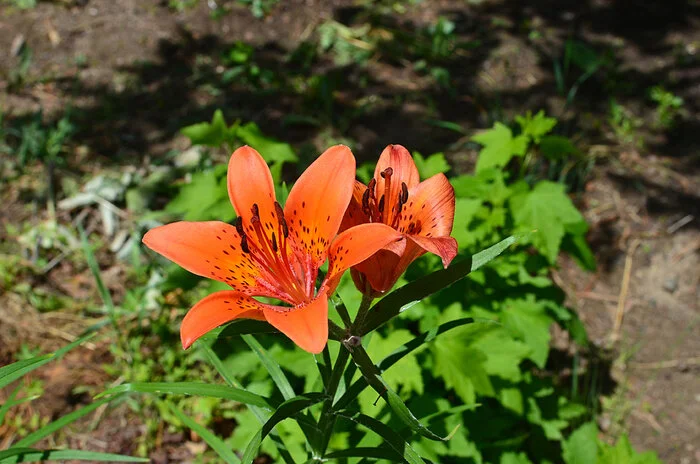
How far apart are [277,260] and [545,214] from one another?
1223 mm

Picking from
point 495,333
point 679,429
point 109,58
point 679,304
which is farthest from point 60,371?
point 679,304

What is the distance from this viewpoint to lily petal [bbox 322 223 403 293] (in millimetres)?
993

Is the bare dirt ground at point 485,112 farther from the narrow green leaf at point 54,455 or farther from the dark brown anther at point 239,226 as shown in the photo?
the dark brown anther at point 239,226

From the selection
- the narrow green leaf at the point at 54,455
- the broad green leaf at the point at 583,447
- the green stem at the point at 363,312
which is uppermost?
the green stem at the point at 363,312

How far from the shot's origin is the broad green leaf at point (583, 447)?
2131mm

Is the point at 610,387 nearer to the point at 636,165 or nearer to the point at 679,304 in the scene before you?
the point at 679,304

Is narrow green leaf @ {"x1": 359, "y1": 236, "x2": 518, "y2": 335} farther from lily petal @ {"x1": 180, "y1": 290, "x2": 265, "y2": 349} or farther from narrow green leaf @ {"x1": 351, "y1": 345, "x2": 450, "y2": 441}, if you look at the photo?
lily petal @ {"x1": 180, "y1": 290, "x2": 265, "y2": 349}

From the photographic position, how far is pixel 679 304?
10.3 ft

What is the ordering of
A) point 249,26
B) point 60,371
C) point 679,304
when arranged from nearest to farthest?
point 60,371 < point 679,304 < point 249,26

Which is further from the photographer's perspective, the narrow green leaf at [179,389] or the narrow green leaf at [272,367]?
the narrow green leaf at [272,367]

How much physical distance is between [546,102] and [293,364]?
2653 mm

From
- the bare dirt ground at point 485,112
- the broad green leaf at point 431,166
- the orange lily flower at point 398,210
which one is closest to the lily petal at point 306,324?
the orange lily flower at point 398,210

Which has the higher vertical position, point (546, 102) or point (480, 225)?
point (480, 225)

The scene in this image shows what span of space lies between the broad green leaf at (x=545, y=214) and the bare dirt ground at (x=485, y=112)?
1036 millimetres
